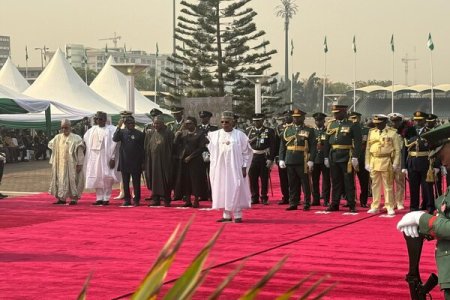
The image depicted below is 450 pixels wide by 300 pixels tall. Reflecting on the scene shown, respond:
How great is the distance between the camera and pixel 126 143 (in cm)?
1377

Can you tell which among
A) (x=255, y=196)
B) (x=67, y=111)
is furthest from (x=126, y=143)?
(x=67, y=111)

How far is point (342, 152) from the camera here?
12359mm

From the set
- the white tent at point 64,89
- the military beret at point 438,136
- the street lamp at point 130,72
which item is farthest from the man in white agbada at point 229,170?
the white tent at point 64,89

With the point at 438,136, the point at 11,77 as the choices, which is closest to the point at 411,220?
the point at 438,136

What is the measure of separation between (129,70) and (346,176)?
7554 millimetres

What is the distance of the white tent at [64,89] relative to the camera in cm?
3097

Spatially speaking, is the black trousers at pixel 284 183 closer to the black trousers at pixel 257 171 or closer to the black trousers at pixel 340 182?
the black trousers at pixel 257 171

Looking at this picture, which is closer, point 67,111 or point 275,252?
point 275,252

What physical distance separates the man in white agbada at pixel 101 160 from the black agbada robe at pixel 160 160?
2.36ft

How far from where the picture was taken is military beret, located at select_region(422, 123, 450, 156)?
364cm

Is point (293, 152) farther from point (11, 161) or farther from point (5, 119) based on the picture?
point (5, 119)

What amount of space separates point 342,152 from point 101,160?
4.10m

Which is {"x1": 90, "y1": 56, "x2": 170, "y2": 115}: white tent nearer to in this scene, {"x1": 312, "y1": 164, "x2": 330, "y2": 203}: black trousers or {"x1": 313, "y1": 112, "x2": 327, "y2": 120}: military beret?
{"x1": 313, "y1": 112, "x2": 327, "y2": 120}: military beret

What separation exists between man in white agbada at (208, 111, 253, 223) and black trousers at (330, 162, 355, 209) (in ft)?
5.53
